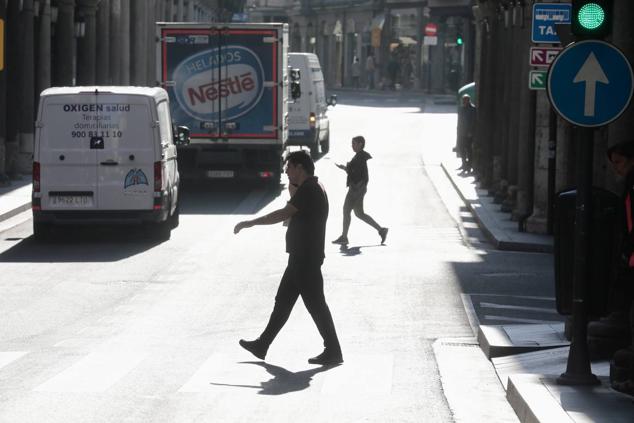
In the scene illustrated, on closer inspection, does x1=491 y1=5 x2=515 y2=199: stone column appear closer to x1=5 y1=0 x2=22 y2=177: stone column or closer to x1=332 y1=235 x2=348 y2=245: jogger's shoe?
x1=332 y1=235 x2=348 y2=245: jogger's shoe

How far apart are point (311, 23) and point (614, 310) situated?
87052mm

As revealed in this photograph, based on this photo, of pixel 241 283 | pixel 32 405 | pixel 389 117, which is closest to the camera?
pixel 32 405

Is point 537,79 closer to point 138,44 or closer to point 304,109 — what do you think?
point 304,109

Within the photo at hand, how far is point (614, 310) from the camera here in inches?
495

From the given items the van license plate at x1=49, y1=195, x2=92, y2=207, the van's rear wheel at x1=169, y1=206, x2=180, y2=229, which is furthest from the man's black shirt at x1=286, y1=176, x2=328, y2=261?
the van's rear wheel at x1=169, y1=206, x2=180, y2=229

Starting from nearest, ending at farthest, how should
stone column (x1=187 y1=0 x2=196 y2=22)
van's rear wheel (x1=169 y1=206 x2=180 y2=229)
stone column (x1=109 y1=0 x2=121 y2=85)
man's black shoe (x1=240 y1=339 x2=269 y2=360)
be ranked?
1. man's black shoe (x1=240 y1=339 x2=269 y2=360)
2. van's rear wheel (x1=169 y1=206 x2=180 y2=229)
3. stone column (x1=109 y1=0 x2=121 y2=85)
4. stone column (x1=187 y1=0 x2=196 y2=22)

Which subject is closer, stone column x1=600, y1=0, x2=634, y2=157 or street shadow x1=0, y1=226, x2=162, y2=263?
stone column x1=600, y1=0, x2=634, y2=157

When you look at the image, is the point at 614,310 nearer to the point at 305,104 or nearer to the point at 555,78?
the point at 555,78

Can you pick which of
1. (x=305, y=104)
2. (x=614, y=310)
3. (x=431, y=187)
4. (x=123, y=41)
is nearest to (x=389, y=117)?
(x=123, y=41)

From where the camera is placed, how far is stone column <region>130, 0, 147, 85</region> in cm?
5281

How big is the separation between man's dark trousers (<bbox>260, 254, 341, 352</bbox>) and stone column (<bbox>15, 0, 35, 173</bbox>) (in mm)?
21926

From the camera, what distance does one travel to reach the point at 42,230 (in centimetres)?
2289

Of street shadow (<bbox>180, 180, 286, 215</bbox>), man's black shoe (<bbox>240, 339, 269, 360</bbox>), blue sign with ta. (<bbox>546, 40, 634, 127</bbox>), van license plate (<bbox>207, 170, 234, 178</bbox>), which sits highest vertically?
blue sign with ta. (<bbox>546, 40, 634, 127</bbox>)

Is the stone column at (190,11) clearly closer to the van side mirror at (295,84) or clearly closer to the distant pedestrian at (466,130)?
the distant pedestrian at (466,130)
